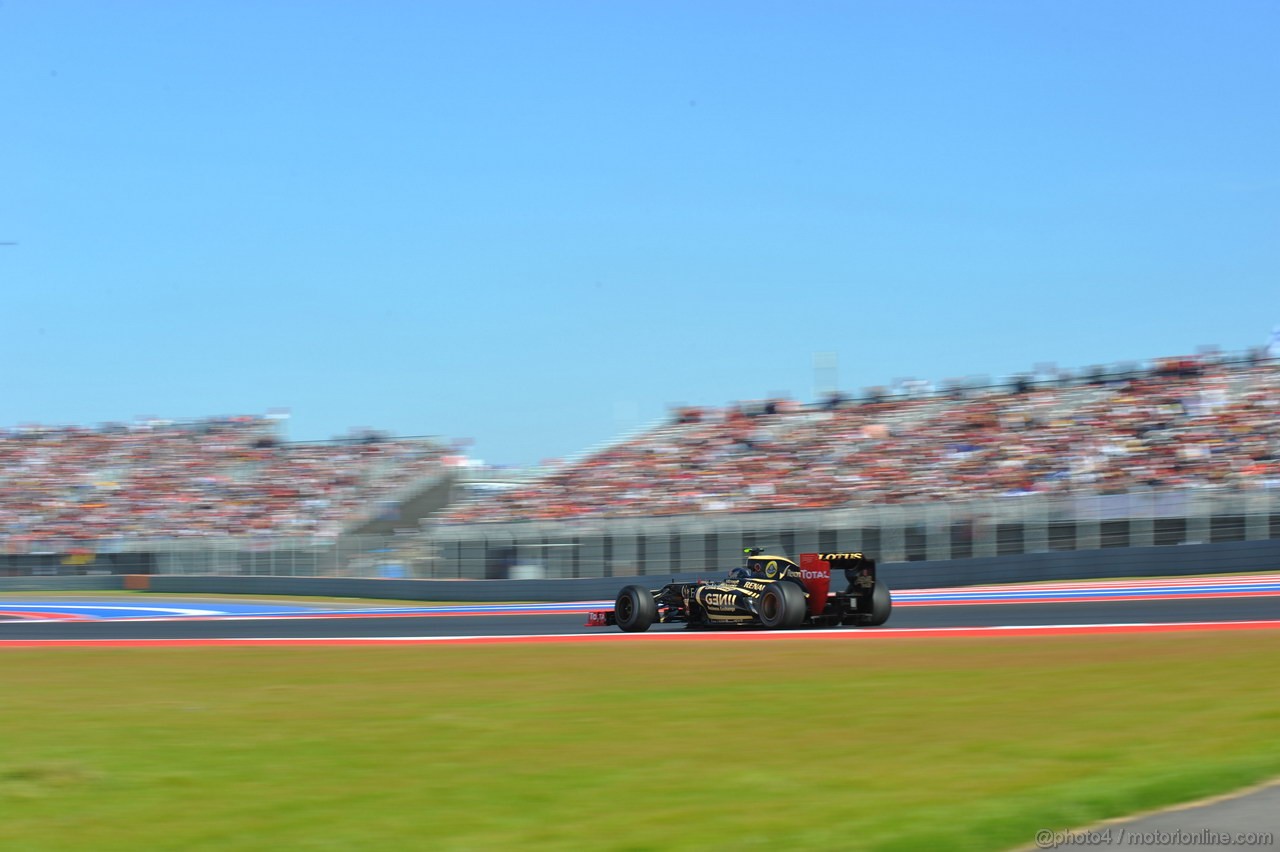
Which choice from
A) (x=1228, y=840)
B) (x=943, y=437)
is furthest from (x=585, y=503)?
(x=1228, y=840)

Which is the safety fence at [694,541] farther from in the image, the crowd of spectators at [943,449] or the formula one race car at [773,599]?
the formula one race car at [773,599]

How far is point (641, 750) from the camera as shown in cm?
768

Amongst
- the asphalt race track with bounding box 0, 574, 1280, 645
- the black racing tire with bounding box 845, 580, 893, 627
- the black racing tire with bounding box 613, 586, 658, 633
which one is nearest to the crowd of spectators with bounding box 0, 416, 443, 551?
the asphalt race track with bounding box 0, 574, 1280, 645

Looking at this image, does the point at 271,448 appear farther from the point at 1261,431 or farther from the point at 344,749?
the point at 344,749

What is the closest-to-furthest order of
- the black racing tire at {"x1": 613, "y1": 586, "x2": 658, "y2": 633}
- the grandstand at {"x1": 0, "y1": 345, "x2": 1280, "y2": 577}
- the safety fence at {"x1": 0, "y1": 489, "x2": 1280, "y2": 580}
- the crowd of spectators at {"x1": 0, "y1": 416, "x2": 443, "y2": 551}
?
1. the black racing tire at {"x1": 613, "y1": 586, "x2": 658, "y2": 633}
2. the safety fence at {"x1": 0, "y1": 489, "x2": 1280, "y2": 580}
3. the grandstand at {"x1": 0, "y1": 345, "x2": 1280, "y2": 577}
4. the crowd of spectators at {"x1": 0, "y1": 416, "x2": 443, "y2": 551}

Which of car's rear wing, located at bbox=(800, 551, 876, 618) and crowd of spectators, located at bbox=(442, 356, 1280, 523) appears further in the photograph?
crowd of spectators, located at bbox=(442, 356, 1280, 523)

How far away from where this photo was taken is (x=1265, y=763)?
6.61 metres

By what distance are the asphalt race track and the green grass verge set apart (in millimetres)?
4063

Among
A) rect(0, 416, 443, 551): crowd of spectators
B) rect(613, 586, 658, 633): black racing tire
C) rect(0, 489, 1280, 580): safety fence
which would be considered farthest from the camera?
rect(0, 416, 443, 551): crowd of spectators

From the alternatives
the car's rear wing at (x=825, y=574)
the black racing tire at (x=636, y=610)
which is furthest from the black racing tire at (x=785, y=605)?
the black racing tire at (x=636, y=610)

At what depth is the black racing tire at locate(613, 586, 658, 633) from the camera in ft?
58.4

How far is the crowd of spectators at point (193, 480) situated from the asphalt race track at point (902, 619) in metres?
12.4

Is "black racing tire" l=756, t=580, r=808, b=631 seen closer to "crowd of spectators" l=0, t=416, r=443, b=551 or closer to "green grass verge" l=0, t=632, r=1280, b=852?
"green grass verge" l=0, t=632, r=1280, b=852

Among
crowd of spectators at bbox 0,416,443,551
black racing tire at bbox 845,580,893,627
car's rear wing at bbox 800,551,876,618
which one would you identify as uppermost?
crowd of spectators at bbox 0,416,443,551
